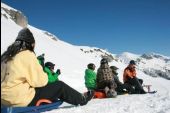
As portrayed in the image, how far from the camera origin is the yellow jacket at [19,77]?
5.98 meters

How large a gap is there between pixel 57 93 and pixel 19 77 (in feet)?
4.34

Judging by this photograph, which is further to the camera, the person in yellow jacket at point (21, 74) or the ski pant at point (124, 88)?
the ski pant at point (124, 88)

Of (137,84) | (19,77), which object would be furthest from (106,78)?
(19,77)

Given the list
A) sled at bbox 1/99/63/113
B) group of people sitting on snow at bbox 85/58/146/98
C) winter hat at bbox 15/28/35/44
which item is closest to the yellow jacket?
sled at bbox 1/99/63/113

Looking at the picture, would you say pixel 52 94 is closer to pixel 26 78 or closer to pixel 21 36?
pixel 26 78

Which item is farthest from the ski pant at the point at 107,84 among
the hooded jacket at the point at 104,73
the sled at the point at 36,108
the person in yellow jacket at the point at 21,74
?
the person in yellow jacket at the point at 21,74

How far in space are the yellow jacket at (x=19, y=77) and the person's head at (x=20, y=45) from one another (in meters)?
0.09

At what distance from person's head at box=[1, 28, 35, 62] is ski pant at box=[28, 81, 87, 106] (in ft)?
3.11

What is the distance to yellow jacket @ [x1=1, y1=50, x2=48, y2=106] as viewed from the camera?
598 centimetres

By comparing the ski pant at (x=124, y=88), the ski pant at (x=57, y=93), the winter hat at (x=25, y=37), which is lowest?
the ski pant at (x=57, y=93)

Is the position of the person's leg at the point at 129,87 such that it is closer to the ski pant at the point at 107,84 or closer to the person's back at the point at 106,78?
the ski pant at the point at 107,84

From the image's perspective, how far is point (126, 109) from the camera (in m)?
7.23

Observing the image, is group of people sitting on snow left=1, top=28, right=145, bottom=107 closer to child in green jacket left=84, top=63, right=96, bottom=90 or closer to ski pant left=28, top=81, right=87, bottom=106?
ski pant left=28, top=81, right=87, bottom=106

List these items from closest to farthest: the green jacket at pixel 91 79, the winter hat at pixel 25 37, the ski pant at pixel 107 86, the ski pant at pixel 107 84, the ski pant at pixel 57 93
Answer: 1. the winter hat at pixel 25 37
2. the ski pant at pixel 57 93
3. the ski pant at pixel 107 86
4. the ski pant at pixel 107 84
5. the green jacket at pixel 91 79
